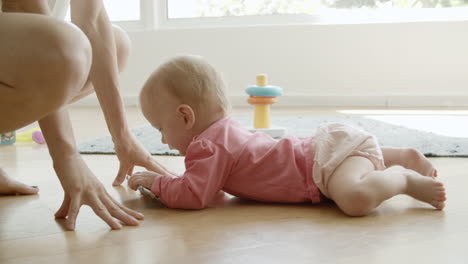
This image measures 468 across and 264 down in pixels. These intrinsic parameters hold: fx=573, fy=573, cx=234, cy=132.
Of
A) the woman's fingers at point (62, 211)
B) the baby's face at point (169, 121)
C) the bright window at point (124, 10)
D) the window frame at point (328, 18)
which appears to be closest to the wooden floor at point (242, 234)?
the woman's fingers at point (62, 211)

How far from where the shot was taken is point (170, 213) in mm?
1087

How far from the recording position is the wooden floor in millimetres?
810

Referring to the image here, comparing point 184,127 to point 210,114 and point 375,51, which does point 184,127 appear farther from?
point 375,51

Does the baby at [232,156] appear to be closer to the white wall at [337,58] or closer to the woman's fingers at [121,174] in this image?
the woman's fingers at [121,174]

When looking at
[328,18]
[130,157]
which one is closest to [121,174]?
[130,157]

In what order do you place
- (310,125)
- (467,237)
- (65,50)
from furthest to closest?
1. (310,125)
2. (467,237)
3. (65,50)

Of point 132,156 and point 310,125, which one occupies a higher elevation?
point 132,156

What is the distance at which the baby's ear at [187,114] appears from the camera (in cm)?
115

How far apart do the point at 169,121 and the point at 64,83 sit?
0.43 meters

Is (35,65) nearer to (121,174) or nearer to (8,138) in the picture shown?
(121,174)

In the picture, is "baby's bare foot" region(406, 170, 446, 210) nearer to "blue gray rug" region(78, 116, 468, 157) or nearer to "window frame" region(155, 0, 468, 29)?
"blue gray rug" region(78, 116, 468, 157)

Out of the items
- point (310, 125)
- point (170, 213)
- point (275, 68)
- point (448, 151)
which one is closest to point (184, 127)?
point (170, 213)

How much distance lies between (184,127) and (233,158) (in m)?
0.13

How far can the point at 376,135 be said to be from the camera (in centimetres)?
201
